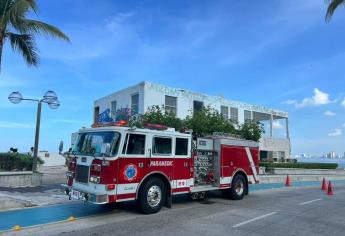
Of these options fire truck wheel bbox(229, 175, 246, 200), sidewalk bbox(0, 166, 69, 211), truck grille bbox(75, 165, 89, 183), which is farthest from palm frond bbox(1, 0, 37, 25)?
fire truck wheel bbox(229, 175, 246, 200)

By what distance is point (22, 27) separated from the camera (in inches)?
534

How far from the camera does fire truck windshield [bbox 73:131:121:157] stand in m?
9.43

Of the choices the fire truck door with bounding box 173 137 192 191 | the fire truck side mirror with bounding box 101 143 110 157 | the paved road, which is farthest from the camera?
the fire truck door with bounding box 173 137 192 191

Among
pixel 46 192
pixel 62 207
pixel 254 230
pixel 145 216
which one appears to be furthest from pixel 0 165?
pixel 254 230

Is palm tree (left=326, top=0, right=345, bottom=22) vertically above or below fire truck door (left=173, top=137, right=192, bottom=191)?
above

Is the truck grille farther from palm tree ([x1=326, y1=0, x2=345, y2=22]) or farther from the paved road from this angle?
palm tree ([x1=326, y1=0, x2=345, y2=22])

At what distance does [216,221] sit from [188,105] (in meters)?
21.9

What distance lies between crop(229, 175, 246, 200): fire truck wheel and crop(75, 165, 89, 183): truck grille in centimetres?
623

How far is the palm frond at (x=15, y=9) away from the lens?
1285 cm

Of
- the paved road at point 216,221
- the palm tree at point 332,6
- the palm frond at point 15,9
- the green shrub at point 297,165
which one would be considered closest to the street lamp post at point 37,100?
the palm frond at point 15,9

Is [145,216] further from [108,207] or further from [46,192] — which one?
[46,192]

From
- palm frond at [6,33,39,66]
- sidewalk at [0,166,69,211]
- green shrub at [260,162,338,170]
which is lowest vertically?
sidewalk at [0,166,69,211]

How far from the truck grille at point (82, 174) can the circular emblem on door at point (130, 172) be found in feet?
3.58

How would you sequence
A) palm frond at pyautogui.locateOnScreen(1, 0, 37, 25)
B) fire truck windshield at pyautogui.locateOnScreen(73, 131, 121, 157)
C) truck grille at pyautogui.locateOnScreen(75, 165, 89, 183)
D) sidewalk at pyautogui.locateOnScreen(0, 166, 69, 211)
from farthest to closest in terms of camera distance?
palm frond at pyautogui.locateOnScreen(1, 0, 37, 25) < sidewalk at pyautogui.locateOnScreen(0, 166, 69, 211) < truck grille at pyautogui.locateOnScreen(75, 165, 89, 183) < fire truck windshield at pyautogui.locateOnScreen(73, 131, 121, 157)
